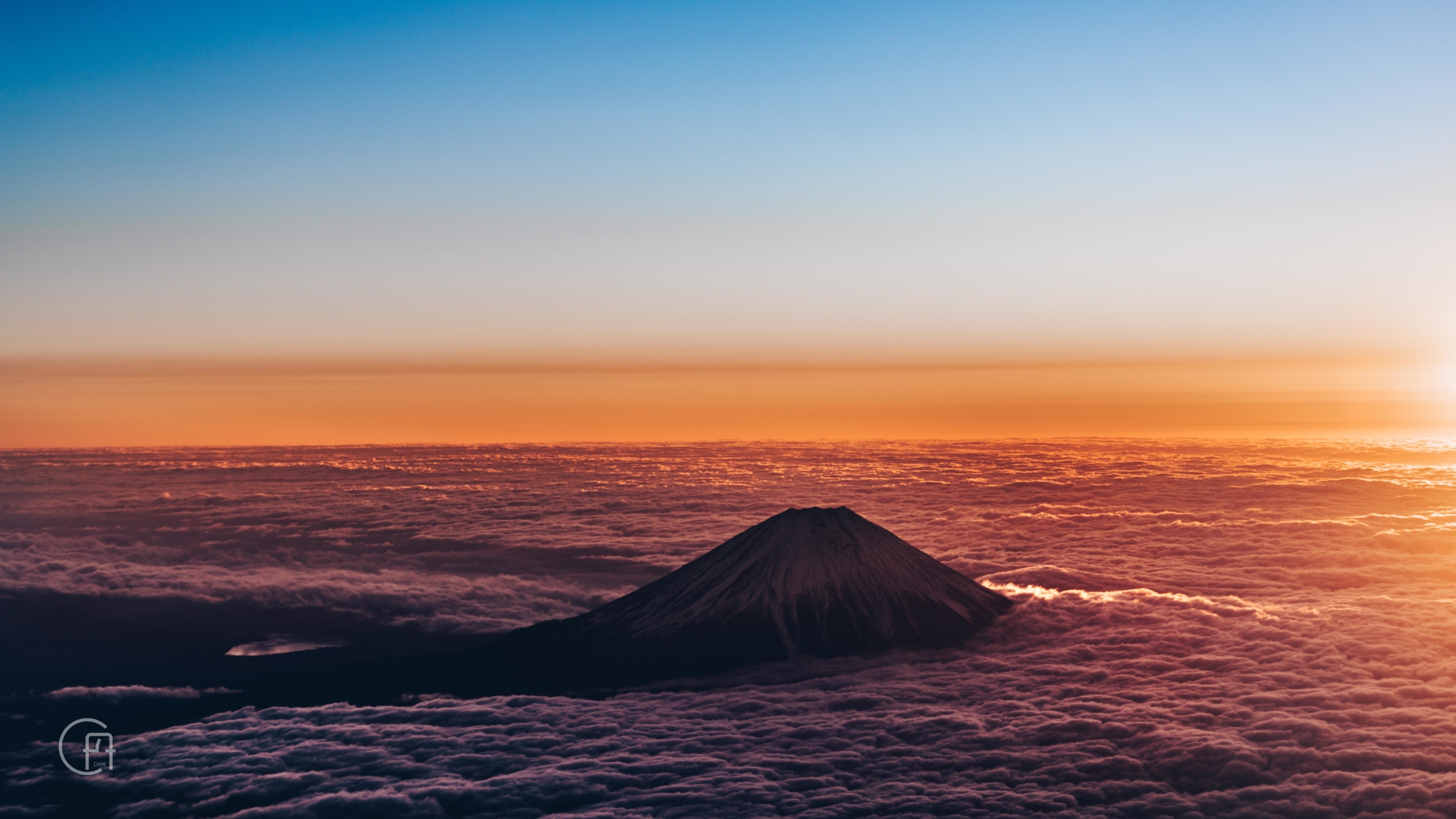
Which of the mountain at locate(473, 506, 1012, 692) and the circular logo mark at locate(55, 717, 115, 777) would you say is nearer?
the circular logo mark at locate(55, 717, 115, 777)

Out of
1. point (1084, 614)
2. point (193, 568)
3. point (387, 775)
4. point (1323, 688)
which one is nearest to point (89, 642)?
point (193, 568)

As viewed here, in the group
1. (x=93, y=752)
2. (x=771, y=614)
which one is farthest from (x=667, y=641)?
(x=93, y=752)

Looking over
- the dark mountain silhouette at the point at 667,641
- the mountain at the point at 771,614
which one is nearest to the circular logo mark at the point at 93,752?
the dark mountain silhouette at the point at 667,641

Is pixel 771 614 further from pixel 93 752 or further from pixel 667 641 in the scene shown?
pixel 93 752

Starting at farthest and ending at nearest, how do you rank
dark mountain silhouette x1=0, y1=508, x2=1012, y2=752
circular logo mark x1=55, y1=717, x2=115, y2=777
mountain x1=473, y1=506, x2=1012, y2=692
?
mountain x1=473, y1=506, x2=1012, y2=692 < dark mountain silhouette x1=0, y1=508, x2=1012, y2=752 < circular logo mark x1=55, y1=717, x2=115, y2=777

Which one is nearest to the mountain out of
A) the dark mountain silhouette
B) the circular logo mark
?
the dark mountain silhouette

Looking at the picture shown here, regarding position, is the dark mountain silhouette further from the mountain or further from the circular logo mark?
the circular logo mark
